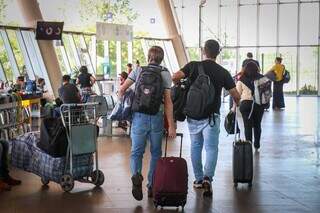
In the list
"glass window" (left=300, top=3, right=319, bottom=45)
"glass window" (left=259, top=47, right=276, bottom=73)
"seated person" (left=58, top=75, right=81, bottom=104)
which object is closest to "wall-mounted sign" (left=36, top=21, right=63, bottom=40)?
"seated person" (left=58, top=75, right=81, bottom=104)

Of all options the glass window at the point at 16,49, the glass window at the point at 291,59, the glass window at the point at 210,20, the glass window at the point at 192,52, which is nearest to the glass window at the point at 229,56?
the glass window at the point at 210,20

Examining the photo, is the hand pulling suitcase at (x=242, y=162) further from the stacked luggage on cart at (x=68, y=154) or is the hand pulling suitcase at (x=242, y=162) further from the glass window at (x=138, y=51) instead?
the glass window at (x=138, y=51)

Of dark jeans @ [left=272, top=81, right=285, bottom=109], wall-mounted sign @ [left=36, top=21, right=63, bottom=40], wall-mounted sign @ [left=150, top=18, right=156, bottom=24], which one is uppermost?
wall-mounted sign @ [left=150, top=18, right=156, bottom=24]

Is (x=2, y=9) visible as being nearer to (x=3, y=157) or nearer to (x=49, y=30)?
(x=49, y=30)

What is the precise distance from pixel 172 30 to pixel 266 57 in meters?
4.82

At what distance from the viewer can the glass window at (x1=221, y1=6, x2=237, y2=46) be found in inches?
1233

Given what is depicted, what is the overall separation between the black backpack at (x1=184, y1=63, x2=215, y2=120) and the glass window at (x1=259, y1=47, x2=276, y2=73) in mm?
24784

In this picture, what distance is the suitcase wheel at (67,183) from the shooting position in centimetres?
666

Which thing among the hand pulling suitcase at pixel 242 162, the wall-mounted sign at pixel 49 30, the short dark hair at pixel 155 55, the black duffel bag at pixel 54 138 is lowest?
the hand pulling suitcase at pixel 242 162

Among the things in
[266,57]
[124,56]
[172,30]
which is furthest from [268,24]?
[124,56]

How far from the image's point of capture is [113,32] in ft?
65.6

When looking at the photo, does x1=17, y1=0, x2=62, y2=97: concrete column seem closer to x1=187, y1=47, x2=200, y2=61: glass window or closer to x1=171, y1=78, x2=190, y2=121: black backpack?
x1=187, y1=47, x2=200, y2=61: glass window

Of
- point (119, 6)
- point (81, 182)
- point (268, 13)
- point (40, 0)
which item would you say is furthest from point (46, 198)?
point (268, 13)

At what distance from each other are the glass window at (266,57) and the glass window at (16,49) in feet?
43.9
